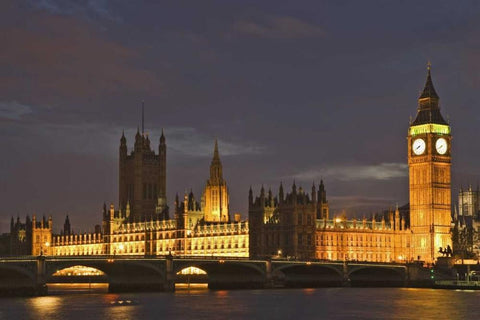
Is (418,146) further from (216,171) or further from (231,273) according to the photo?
(231,273)

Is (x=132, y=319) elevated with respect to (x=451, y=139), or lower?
lower

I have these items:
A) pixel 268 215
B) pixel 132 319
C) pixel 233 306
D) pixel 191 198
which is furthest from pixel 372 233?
pixel 132 319

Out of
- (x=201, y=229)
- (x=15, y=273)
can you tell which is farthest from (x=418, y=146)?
(x=15, y=273)

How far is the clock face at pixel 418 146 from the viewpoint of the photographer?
169 meters

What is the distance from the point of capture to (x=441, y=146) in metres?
169

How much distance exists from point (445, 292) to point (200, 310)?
3918 cm

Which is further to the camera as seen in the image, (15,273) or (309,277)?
(309,277)

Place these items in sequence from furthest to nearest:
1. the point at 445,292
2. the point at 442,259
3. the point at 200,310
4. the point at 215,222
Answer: the point at 215,222
the point at 442,259
the point at 445,292
the point at 200,310

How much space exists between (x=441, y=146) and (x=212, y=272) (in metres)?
47.8

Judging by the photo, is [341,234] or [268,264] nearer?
[268,264]

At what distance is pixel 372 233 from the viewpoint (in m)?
169

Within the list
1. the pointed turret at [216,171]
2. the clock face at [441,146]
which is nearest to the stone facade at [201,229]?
the pointed turret at [216,171]

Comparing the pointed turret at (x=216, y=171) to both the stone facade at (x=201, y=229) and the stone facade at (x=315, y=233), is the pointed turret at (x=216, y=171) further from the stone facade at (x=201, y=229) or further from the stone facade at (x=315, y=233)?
the stone facade at (x=315, y=233)

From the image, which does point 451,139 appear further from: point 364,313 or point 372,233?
point 364,313
